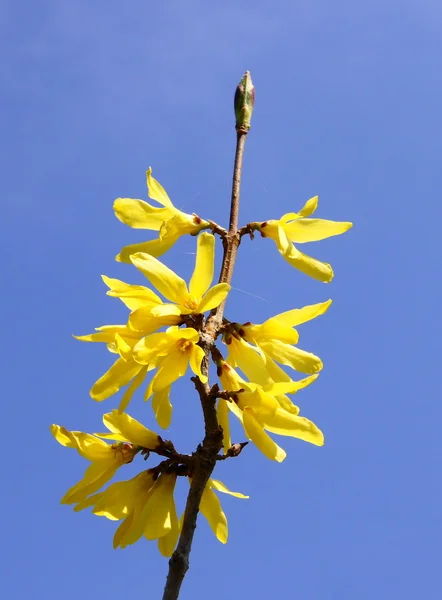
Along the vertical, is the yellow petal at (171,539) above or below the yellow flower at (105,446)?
below

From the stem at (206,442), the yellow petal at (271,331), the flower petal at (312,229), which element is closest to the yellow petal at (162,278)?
the stem at (206,442)

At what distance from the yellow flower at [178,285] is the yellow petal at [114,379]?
0.50 feet

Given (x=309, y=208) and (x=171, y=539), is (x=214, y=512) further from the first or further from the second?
(x=309, y=208)

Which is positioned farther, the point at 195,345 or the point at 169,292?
the point at 169,292

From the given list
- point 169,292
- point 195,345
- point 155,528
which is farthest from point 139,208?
point 155,528

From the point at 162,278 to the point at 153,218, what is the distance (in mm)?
432

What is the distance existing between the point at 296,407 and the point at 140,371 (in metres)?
0.49

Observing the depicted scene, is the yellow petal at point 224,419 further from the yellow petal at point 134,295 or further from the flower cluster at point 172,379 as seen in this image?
the yellow petal at point 134,295

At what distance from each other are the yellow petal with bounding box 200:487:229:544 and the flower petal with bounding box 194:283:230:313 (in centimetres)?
70

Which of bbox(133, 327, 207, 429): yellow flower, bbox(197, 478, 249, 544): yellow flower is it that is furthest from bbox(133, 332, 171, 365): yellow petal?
bbox(197, 478, 249, 544): yellow flower

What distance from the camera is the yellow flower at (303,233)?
248 centimetres

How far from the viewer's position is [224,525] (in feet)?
8.27

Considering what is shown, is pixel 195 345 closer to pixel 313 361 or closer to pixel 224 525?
pixel 313 361

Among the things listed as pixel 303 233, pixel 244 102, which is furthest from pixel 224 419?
pixel 244 102
